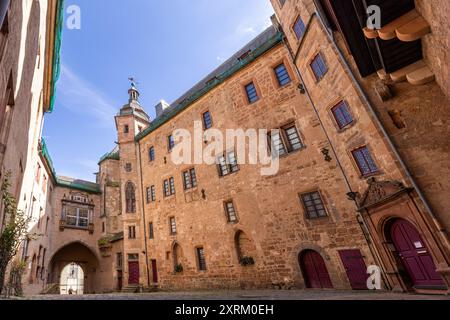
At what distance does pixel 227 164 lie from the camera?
1334 centimetres

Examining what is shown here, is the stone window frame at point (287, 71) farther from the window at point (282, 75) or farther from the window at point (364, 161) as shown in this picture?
the window at point (364, 161)

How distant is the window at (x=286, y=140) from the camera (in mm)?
11102

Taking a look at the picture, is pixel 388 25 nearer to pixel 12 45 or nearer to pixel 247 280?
pixel 12 45

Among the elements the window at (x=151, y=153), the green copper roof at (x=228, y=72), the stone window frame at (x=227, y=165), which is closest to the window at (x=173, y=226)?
the stone window frame at (x=227, y=165)

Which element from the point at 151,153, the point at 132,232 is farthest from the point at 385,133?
the point at 132,232

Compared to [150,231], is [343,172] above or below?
below

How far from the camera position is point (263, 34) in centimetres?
1647

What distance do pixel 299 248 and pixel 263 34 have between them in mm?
13833

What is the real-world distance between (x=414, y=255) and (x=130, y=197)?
718 inches

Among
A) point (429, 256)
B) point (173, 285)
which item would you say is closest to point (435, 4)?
point (429, 256)

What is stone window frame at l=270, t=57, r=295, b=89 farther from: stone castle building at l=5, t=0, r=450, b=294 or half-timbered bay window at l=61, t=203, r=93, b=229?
half-timbered bay window at l=61, t=203, r=93, b=229

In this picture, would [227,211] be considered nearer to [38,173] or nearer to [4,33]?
[4,33]

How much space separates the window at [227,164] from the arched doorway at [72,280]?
2178cm
